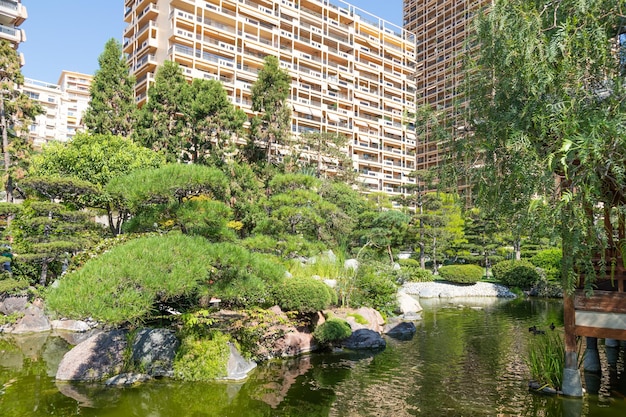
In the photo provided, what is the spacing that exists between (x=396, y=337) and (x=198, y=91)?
15647mm

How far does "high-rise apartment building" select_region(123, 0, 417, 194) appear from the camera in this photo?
120ft

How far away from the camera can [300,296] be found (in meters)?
10.9

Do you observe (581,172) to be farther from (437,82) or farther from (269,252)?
(437,82)

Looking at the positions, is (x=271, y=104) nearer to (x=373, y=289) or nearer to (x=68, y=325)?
(x=373, y=289)

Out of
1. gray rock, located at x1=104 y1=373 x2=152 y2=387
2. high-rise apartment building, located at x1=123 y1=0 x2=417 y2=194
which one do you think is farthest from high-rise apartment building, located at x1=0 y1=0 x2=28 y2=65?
gray rock, located at x1=104 y1=373 x2=152 y2=387

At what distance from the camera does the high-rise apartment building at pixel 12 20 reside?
34.1 m

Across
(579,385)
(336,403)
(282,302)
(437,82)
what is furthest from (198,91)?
(437,82)

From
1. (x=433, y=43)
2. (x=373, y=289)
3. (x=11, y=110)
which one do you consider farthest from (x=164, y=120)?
(x=433, y=43)

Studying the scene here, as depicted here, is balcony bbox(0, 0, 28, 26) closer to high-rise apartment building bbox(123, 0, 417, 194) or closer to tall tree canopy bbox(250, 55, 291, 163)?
high-rise apartment building bbox(123, 0, 417, 194)

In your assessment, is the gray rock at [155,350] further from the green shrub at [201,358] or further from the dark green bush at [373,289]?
the dark green bush at [373,289]

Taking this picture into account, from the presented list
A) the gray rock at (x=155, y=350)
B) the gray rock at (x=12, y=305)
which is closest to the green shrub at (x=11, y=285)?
the gray rock at (x=12, y=305)

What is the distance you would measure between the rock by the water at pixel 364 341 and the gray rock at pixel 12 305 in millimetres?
10434

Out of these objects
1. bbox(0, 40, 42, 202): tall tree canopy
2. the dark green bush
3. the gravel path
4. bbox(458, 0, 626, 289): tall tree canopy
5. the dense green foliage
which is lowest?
the gravel path

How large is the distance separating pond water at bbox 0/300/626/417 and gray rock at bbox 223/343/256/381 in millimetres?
225
